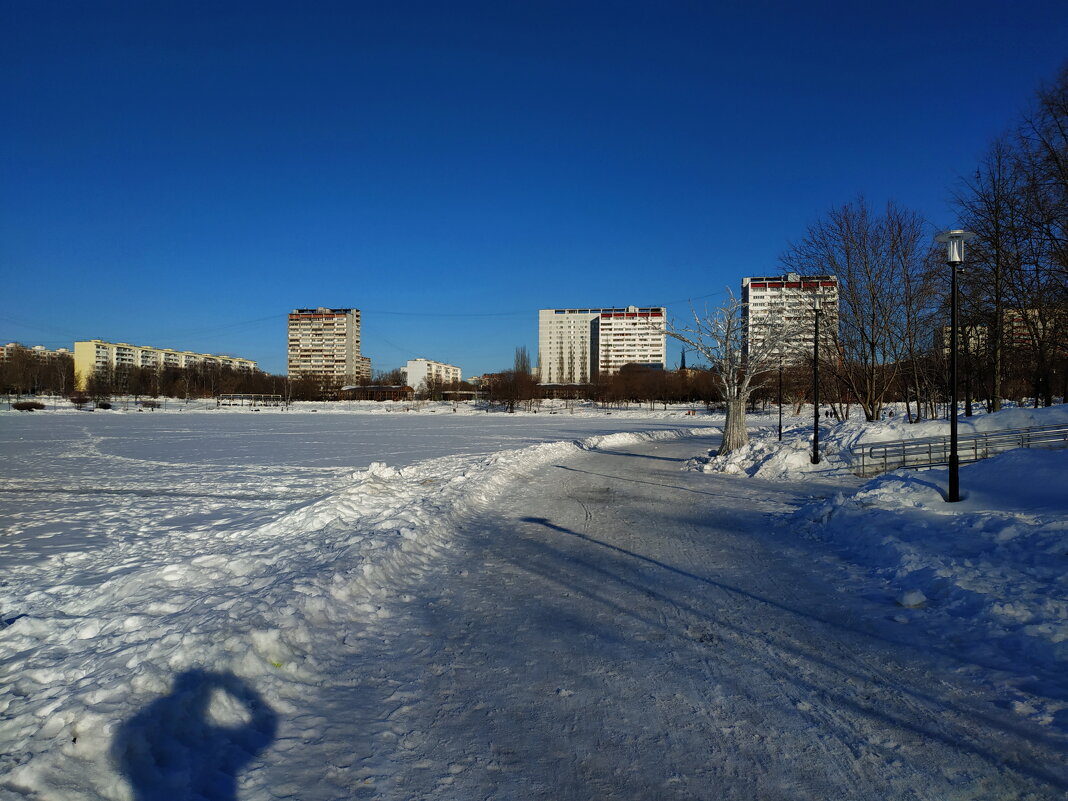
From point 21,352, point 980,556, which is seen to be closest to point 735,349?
point 980,556

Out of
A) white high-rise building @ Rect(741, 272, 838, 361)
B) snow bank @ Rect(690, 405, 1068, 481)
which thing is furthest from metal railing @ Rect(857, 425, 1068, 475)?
white high-rise building @ Rect(741, 272, 838, 361)

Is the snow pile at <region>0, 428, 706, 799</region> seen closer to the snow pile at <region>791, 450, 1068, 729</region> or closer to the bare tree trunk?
the snow pile at <region>791, 450, 1068, 729</region>

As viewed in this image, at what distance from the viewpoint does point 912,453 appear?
62.0ft

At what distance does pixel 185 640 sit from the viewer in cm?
503

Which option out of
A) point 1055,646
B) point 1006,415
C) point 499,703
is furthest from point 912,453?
point 499,703

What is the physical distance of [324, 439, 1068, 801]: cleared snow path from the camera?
11.2ft

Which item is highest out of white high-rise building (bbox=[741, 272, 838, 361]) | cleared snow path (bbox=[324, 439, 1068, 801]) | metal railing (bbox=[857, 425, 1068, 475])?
white high-rise building (bbox=[741, 272, 838, 361])

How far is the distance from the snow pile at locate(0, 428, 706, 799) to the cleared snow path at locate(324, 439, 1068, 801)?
1.80 ft

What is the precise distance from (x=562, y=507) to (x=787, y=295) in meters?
25.6

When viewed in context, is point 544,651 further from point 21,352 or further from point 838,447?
point 21,352

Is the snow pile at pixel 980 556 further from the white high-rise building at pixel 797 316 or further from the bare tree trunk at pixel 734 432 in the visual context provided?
the white high-rise building at pixel 797 316

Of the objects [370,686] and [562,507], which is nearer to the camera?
[370,686]

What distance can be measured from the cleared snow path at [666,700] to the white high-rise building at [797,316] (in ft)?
64.2

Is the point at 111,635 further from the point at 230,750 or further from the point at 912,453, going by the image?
the point at 912,453
